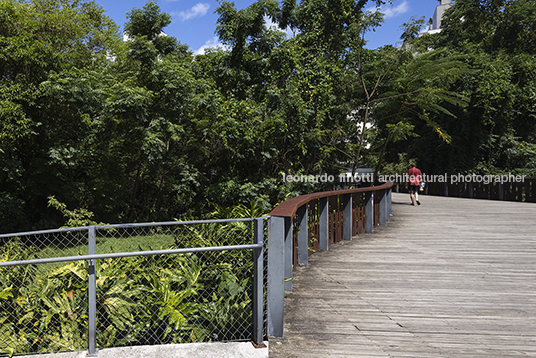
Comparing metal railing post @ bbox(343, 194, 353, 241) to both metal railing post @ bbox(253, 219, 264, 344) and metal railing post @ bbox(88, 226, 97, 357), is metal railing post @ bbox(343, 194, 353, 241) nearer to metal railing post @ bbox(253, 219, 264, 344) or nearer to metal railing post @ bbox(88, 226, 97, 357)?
metal railing post @ bbox(253, 219, 264, 344)

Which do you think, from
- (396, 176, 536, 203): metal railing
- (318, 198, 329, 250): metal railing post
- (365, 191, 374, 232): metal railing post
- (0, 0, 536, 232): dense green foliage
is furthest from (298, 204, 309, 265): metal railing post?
(396, 176, 536, 203): metal railing

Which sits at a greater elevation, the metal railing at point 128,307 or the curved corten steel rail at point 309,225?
the curved corten steel rail at point 309,225

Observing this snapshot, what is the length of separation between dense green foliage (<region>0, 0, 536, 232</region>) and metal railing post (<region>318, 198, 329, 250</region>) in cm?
728

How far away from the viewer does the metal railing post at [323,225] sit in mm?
6859

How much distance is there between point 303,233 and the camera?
5.88 metres

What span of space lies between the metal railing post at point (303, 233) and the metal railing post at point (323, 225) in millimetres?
953

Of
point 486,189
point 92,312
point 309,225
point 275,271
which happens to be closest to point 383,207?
point 309,225

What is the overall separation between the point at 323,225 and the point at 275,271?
140 inches

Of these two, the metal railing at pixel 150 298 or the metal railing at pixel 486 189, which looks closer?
the metal railing at pixel 150 298

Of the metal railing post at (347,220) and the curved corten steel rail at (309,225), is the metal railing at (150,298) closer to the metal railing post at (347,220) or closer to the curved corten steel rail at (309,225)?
the curved corten steel rail at (309,225)

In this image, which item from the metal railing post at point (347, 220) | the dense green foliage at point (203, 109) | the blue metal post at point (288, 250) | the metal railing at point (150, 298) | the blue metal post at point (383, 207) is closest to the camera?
the metal railing at point (150, 298)

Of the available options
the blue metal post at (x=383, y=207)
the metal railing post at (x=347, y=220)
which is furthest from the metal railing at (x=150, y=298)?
the blue metal post at (x=383, y=207)

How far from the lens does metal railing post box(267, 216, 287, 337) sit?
356cm

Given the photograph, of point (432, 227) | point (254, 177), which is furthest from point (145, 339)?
point (254, 177)
